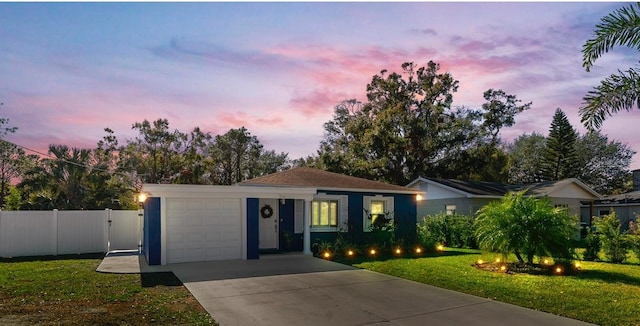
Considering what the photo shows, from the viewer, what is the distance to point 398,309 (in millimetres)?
7113

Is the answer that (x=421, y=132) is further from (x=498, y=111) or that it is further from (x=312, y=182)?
(x=312, y=182)

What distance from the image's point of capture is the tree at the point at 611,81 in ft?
28.2

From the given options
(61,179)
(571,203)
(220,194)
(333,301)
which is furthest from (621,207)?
(61,179)

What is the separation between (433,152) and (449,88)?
221 inches

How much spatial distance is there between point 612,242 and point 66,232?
1875 cm

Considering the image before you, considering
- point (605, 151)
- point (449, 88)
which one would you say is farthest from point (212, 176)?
point (605, 151)

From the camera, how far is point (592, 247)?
13.8 m

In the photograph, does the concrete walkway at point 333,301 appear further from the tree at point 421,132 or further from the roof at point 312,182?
the tree at point 421,132

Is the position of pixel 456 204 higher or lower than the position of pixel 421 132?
lower

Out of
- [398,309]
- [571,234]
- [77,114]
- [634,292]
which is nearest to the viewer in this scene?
[398,309]

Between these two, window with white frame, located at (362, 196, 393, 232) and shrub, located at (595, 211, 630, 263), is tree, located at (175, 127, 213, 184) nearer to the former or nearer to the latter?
window with white frame, located at (362, 196, 393, 232)

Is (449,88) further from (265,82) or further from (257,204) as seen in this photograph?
(257,204)

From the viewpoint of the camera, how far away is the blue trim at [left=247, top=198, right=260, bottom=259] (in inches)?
519

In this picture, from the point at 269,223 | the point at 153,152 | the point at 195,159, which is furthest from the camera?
the point at 195,159
